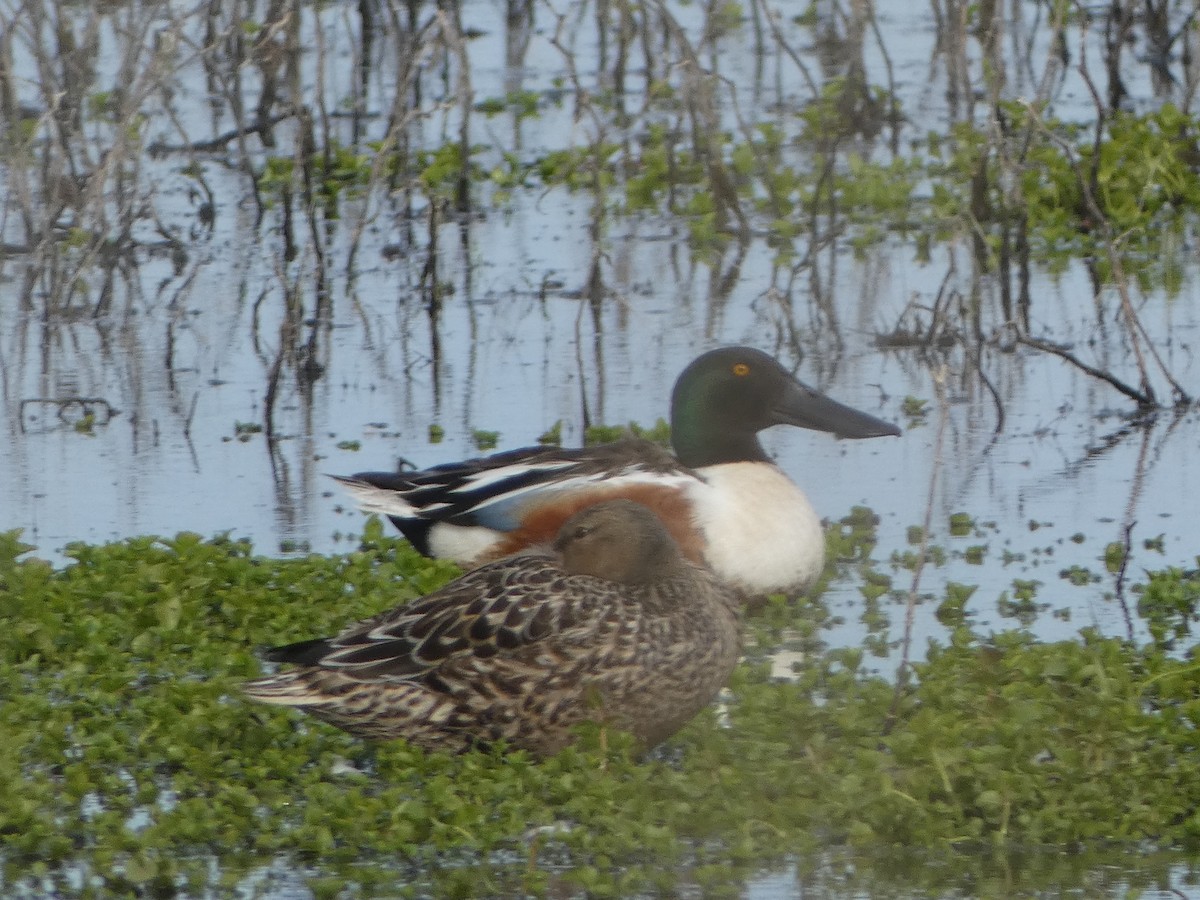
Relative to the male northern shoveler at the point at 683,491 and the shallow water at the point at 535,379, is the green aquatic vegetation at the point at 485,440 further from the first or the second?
the male northern shoveler at the point at 683,491

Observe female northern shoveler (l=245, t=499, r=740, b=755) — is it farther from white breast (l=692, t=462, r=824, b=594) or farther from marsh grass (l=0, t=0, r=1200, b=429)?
marsh grass (l=0, t=0, r=1200, b=429)

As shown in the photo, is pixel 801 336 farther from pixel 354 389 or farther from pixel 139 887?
pixel 139 887

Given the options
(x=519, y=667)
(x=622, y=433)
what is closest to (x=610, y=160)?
(x=622, y=433)

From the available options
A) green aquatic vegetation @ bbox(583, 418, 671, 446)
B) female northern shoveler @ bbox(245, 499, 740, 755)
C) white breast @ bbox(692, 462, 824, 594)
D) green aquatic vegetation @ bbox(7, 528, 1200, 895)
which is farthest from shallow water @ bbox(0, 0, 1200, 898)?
female northern shoveler @ bbox(245, 499, 740, 755)

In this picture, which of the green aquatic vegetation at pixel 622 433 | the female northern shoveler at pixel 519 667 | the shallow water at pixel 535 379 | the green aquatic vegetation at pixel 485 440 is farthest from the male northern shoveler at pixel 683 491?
the female northern shoveler at pixel 519 667

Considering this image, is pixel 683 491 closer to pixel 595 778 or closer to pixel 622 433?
pixel 622 433

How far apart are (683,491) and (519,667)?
5.40 feet

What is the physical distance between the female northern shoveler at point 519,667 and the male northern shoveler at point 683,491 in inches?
48.7

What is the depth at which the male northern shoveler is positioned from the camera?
6.51m

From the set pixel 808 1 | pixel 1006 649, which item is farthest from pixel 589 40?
pixel 1006 649

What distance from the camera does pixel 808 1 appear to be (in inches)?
626

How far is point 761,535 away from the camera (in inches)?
256

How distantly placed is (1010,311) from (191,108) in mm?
6180

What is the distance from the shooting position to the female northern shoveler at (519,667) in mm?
5074
